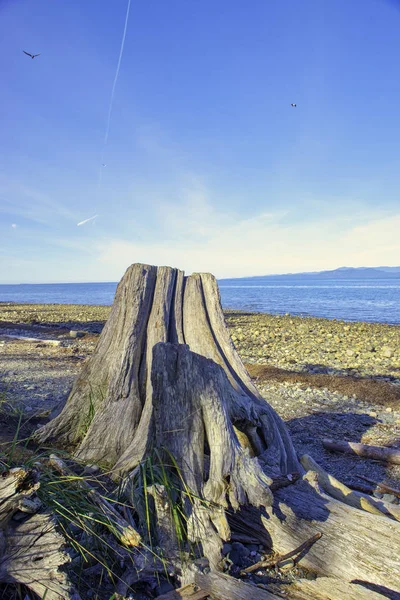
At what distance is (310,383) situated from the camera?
9.39 m

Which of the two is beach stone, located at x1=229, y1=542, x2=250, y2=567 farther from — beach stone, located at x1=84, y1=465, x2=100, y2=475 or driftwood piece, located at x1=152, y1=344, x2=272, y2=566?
beach stone, located at x1=84, y1=465, x2=100, y2=475

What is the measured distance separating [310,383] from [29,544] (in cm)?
809

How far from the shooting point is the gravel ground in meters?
6.07

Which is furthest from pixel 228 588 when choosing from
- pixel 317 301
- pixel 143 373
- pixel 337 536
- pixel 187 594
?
pixel 317 301

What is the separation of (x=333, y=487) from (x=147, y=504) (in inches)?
75.2

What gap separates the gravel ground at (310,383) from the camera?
239 inches

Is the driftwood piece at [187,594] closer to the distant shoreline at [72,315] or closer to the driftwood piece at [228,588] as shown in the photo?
the driftwood piece at [228,588]

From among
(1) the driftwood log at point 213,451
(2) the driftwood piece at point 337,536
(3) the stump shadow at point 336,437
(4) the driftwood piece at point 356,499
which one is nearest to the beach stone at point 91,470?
(1) the driftwood log at point 213,451

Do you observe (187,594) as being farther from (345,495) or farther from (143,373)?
(143,373)

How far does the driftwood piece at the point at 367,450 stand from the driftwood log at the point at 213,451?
1.74 metres

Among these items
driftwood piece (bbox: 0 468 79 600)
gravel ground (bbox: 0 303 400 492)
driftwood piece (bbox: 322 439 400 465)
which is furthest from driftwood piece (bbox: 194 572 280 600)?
driftwood piece (bbox: 322 439 400 465)

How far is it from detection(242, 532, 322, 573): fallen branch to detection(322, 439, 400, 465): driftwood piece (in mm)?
3064

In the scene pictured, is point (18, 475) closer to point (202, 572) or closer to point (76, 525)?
point (76, 525)

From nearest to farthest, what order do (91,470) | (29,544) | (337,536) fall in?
(29,544) < (337,536) < (91,470)
